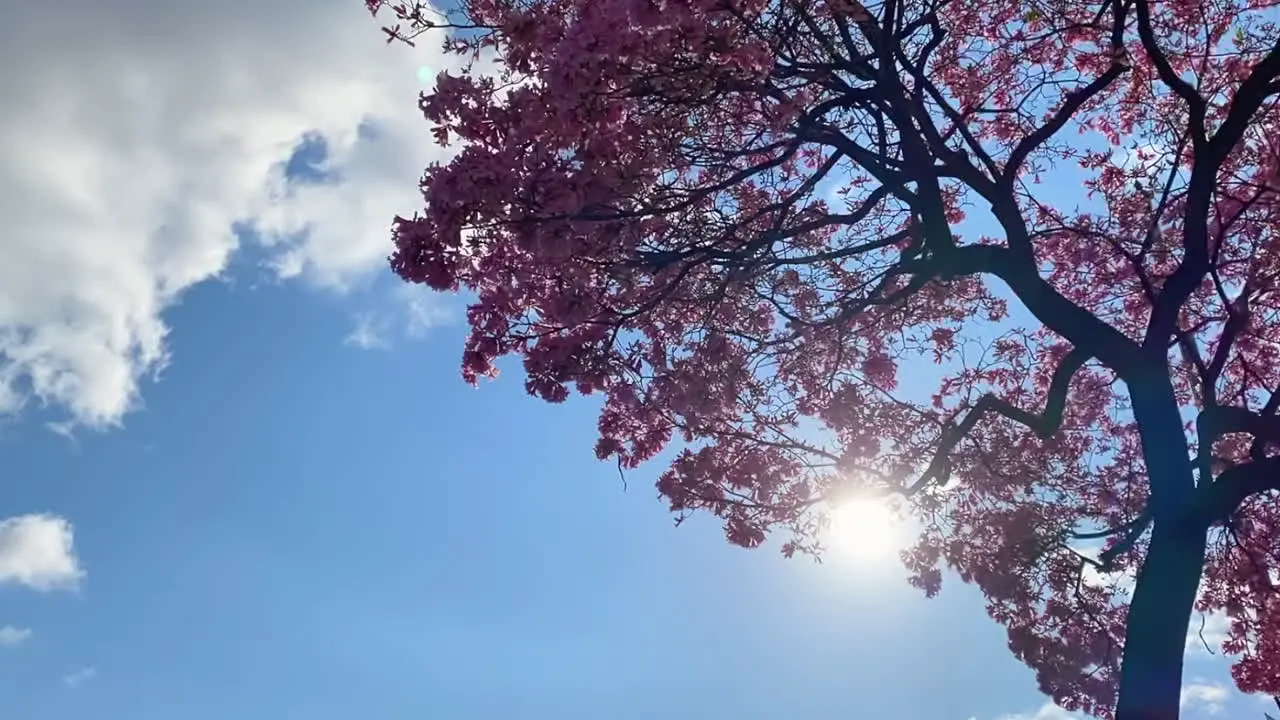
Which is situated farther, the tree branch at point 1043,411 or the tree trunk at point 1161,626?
the tree branch at point 1043,411

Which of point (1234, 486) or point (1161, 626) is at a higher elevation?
point (1234, 486)

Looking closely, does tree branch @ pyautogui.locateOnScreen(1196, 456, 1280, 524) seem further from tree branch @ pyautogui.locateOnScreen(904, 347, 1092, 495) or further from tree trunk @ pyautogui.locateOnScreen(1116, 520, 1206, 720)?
tree branch @ pyautogui.locateOnScreen(904, 347, 1092, 495)

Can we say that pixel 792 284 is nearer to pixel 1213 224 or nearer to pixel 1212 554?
pixel 1213 224

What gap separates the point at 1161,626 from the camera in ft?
22.7

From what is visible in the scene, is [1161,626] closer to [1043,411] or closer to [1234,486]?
[1234,486]

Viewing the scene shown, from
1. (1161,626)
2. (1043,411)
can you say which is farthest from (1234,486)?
(1043,411)

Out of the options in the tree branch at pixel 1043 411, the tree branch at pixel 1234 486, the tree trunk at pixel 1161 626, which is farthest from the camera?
the tree branch at pixel 1043 411

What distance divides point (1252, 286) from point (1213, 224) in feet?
2.17

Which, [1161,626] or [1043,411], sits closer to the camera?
[1161,626]

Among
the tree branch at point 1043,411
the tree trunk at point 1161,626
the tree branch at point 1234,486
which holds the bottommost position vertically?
the tree trunk at point 1161,626

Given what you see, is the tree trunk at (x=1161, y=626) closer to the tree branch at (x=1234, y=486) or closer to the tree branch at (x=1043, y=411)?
the tree branch at (x=1234, y=486)

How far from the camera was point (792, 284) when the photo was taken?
9508mm

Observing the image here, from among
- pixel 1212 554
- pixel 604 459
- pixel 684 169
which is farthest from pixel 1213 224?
pixel 604 459

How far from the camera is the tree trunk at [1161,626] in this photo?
22.1 ft
